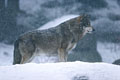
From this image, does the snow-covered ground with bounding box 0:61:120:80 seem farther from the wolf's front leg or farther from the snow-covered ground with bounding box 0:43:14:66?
the snow-covered ground with bounding box 0:43:14:66

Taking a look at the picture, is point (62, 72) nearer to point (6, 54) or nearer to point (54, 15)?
point (6, 54)

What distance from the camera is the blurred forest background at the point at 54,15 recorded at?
45.1 feet

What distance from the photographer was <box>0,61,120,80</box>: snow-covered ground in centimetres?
361

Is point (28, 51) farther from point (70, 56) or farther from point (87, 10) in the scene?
point (87, 10)

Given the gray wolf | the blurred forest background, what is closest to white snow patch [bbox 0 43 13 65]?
the blurred forest background

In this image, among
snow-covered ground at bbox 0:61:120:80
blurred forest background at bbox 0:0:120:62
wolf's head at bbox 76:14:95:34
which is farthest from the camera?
blurred forest background at bbox 0:0:120:62

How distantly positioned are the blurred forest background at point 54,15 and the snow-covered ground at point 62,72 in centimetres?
899

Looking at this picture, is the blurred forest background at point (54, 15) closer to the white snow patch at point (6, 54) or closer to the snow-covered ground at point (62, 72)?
the white snow patch at point (6, 54)

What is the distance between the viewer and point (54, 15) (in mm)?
15297

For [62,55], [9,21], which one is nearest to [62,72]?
[62,55]

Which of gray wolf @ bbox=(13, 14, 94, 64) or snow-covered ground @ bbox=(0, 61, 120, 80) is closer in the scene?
snow-covered ground @ bbox=(0, 61, 120, 80)

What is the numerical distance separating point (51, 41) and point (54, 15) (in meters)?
8.70

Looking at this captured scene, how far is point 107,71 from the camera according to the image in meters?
3.78

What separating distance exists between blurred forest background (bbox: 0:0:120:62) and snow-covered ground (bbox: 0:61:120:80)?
29.5 feet
